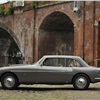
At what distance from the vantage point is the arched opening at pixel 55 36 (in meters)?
30.3

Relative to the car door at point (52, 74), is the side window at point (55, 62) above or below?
above

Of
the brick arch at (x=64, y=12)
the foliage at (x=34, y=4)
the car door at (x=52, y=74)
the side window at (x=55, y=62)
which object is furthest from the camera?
the foliage at (x=34, y=4)

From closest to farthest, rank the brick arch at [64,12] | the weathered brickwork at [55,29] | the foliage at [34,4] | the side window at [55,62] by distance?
1. the side window at [55,62]
2. the weathered brickwork at [55,29]
3. the brick arch at [64,12]
4. the foliage at [34,4]

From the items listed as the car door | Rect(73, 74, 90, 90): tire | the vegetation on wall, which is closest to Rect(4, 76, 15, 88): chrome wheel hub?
the car door

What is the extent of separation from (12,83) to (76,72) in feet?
8.01

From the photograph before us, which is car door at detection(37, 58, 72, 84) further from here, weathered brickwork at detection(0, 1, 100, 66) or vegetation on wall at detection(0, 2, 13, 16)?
vegetation on wall at detection(0, 2, 13, 16)

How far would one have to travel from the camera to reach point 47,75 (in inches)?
560

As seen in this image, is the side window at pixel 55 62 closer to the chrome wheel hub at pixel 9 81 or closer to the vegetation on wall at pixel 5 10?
the chrome wheel hub at pixel 9 81

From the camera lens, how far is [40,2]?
98.2ft

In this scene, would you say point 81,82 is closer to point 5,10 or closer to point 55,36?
point 55,36

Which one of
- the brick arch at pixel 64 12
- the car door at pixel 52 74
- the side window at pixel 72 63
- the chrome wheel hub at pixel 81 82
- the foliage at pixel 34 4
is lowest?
the chrome wheel hub at pixel 81 82

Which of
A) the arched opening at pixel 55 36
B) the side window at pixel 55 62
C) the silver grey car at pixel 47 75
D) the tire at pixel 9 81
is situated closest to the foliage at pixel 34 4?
A: the arched opening at pixel 55 36

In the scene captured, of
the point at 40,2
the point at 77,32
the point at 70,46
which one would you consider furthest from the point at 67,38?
the point at 77,32

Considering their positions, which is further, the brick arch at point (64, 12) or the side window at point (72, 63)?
the brick arch at point (64, 12)
